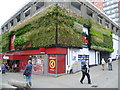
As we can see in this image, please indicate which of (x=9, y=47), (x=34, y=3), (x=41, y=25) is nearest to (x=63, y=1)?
(x=41, y=25)

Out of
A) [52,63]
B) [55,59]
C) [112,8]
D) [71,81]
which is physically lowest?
[71,81]

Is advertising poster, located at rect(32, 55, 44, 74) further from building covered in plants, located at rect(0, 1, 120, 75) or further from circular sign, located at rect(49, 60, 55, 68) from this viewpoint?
circular sign, located at rect(49, 60, 55, 68)

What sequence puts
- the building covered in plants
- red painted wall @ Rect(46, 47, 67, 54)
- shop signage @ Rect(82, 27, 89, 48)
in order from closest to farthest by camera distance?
red painted wall @ Rect(46, 47, 67, 54) → the building covered in plants → shop signage @ Rect(82, 27, 89, 48)

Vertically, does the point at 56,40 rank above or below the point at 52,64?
above

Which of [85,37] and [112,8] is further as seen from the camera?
[112,8]

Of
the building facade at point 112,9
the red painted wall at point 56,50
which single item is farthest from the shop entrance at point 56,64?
the building facade at point 112,9

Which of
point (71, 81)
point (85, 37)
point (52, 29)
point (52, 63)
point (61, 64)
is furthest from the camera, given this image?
point (85, 37)

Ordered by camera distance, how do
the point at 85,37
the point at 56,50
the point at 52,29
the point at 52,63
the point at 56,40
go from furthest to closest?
the point at 85,37
the point at 52,29
the point at 56,40
the point at 52,63
the point at 56,50

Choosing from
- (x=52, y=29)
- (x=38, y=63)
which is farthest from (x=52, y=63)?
(x=52, y=29)

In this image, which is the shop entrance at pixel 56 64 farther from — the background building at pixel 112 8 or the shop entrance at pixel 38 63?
the background building at pixel 112 8

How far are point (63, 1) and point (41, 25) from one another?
4261mm

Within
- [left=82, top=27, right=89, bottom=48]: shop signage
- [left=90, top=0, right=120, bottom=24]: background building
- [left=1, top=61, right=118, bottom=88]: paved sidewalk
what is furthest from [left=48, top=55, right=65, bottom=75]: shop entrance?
[left=90, top=0, right=120, bottom=24]: background building

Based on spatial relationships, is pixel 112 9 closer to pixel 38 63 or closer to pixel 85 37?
pixel 85 37

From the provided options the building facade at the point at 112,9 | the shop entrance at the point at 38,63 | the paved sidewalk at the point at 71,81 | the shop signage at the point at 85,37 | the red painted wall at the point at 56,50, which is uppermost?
the building facade at the point at 112,9
